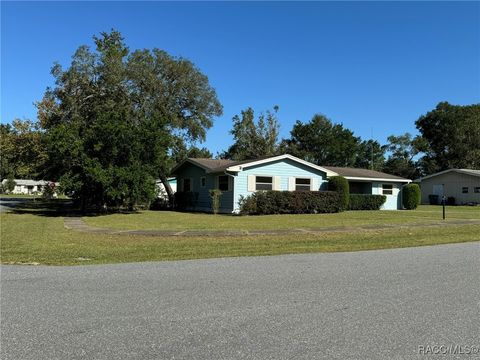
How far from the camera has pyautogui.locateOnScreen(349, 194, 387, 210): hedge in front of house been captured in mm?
28844

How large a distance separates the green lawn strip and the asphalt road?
4.05 ft

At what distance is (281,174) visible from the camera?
2611 centimetres

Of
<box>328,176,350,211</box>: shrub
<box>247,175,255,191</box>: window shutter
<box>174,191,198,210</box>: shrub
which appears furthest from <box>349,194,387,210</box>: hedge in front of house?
<box>174,191,198,210</box>: shrub

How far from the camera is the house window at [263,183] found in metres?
25.4

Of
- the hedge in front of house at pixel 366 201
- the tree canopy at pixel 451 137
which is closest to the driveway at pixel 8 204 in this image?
the hedge in front of house at pixel 366 201

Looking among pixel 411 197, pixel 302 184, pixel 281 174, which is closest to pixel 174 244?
pixel 281 174

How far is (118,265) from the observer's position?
799 cm

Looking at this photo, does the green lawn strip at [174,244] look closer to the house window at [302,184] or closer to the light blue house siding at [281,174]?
the light blue house siding at [281,174]

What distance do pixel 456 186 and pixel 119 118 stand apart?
3433 centimetres

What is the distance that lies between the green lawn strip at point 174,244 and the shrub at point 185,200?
15.0 m

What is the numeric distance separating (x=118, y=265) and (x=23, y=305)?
2.72m

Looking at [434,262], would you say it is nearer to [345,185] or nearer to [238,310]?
[238,310]

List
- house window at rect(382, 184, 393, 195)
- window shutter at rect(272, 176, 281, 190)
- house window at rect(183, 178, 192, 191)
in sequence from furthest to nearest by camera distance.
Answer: house window at rect(382, 184, 393, 195) → house window at rect(183, 178, 192, 191) → window shutter at rect(272, 176, 281, 190)

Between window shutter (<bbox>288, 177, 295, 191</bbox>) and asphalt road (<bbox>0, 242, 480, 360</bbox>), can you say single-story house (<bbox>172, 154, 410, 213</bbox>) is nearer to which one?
window shutter (<bbox>288, 177, 295, 191</bbox>)
